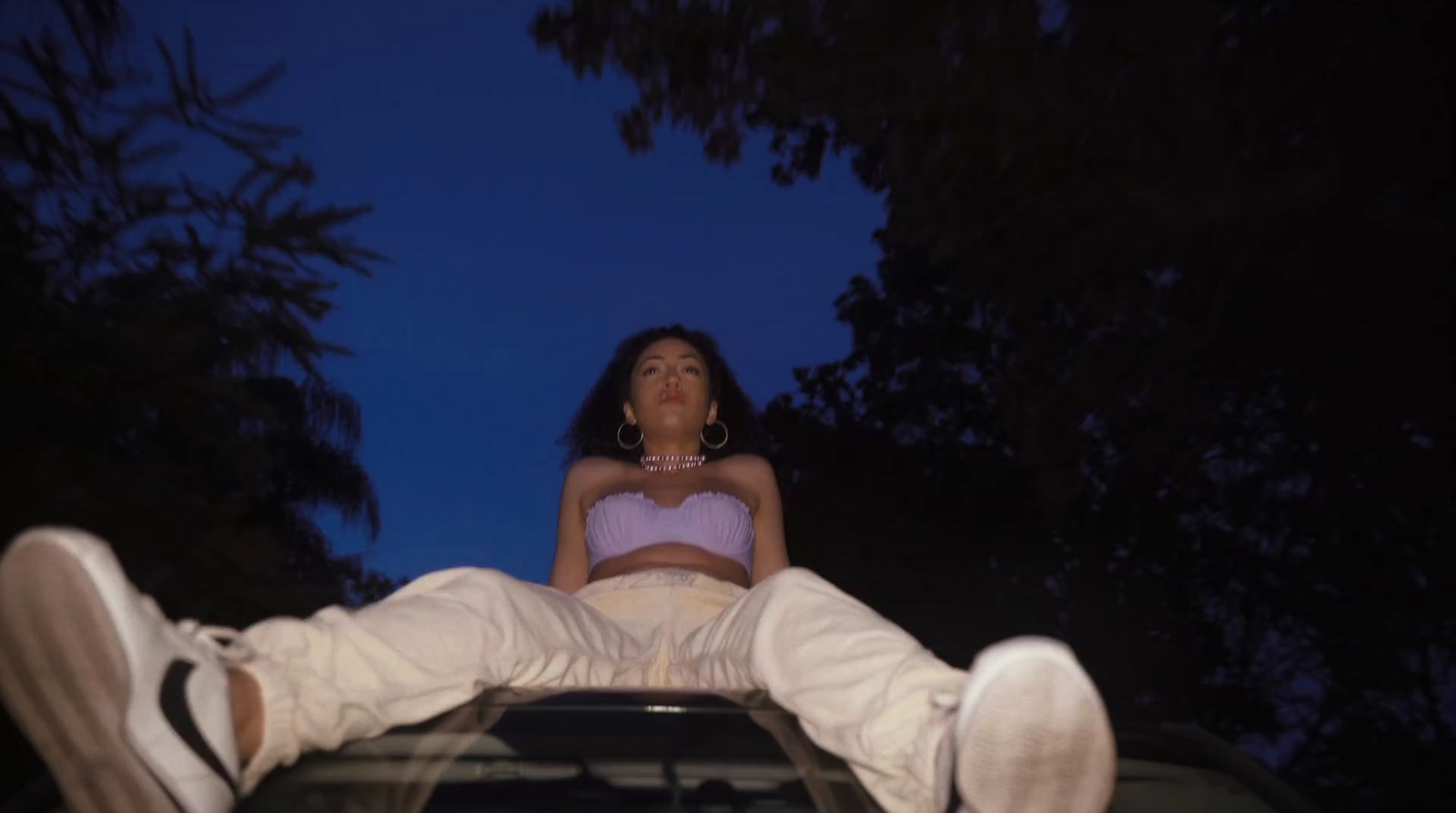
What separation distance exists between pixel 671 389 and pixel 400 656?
245 cm

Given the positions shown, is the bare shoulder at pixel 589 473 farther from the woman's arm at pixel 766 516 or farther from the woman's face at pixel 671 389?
the woman's arm at pixel 766 516

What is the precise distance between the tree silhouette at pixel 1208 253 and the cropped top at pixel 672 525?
2404mm

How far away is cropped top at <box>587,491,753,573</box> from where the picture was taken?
398cm

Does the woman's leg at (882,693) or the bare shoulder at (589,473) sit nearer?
the woman's leg at (882,693)

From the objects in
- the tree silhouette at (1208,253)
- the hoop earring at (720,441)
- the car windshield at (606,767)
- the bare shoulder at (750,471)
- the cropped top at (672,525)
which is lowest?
the car windshield at (606,767)

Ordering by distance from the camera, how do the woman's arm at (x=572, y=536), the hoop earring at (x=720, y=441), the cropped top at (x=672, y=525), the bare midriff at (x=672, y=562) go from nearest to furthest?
the bare midriff at (x=672, y=562) → the cropped top at (x=672, y=525) → the woman's arm at (x=572, y=536) → the hoop earring at (x=720, y=441)

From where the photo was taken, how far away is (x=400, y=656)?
80.8 inches

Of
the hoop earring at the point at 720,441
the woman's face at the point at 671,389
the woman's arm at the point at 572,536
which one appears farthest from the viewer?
the hoop earring at the point at 720,441

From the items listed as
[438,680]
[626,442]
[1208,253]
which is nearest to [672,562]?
[626,442]

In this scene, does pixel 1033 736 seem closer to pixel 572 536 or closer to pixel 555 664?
pixel 555 664

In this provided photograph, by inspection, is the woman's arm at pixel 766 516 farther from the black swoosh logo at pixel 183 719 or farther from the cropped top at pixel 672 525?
the black swoosh logo at pixel 183 719

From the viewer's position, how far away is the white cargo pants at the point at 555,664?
75.4 inches

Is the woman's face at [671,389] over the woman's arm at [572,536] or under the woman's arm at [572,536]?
over

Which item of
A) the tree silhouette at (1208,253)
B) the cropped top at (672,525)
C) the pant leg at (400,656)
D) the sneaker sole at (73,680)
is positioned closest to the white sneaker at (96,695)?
the sneaker sole at (73,680)
